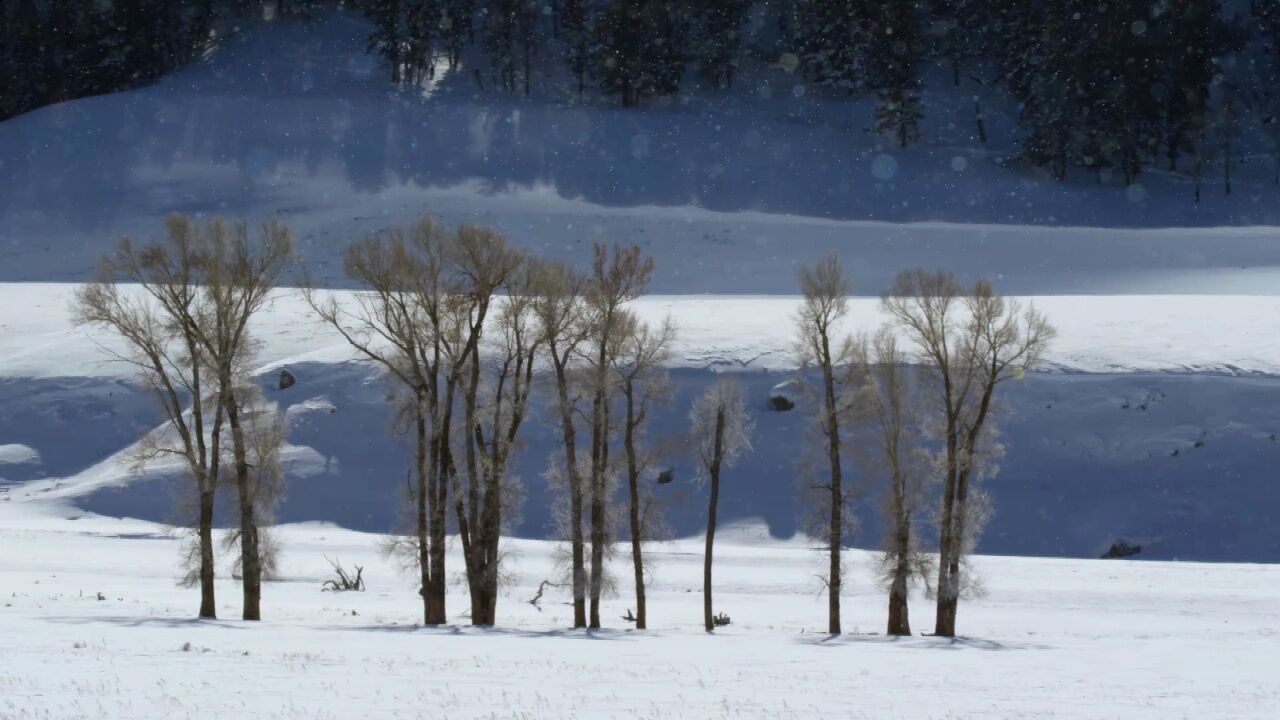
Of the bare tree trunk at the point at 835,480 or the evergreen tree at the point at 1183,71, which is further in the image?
the evergreen tree at the point at 1183,71

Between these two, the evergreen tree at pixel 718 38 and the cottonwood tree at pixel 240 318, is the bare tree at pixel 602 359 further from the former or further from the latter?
the evergreen tree at pixel 718 38

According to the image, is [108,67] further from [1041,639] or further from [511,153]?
[1041,639]

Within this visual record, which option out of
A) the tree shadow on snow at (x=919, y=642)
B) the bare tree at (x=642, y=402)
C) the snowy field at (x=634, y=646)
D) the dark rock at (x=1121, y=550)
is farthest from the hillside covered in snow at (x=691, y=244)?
the tree shadow on snow at (x=919, y=642)

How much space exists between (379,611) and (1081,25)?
71.8 m

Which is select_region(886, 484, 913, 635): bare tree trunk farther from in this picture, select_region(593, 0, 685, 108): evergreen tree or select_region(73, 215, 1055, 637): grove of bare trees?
select_region(593, 0, 685, 108): evergreen tree

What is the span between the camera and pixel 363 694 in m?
14.9

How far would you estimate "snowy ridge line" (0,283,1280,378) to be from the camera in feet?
153

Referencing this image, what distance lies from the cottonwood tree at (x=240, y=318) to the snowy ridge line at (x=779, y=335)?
18.1 meters

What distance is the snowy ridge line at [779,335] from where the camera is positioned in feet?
153

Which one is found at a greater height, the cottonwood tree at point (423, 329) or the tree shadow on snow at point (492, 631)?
the cottonwood tree at point (423, 329)

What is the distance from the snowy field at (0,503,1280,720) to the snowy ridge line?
1113cm

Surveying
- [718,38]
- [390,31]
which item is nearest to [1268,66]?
[718,38]

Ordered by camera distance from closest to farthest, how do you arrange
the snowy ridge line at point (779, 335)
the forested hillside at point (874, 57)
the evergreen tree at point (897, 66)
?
the snowy ridge line at point (779, 335) < the forested hillside at point (874, 57) < the evergreen tree at point (897, 66)

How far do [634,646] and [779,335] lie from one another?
29.3 meters
